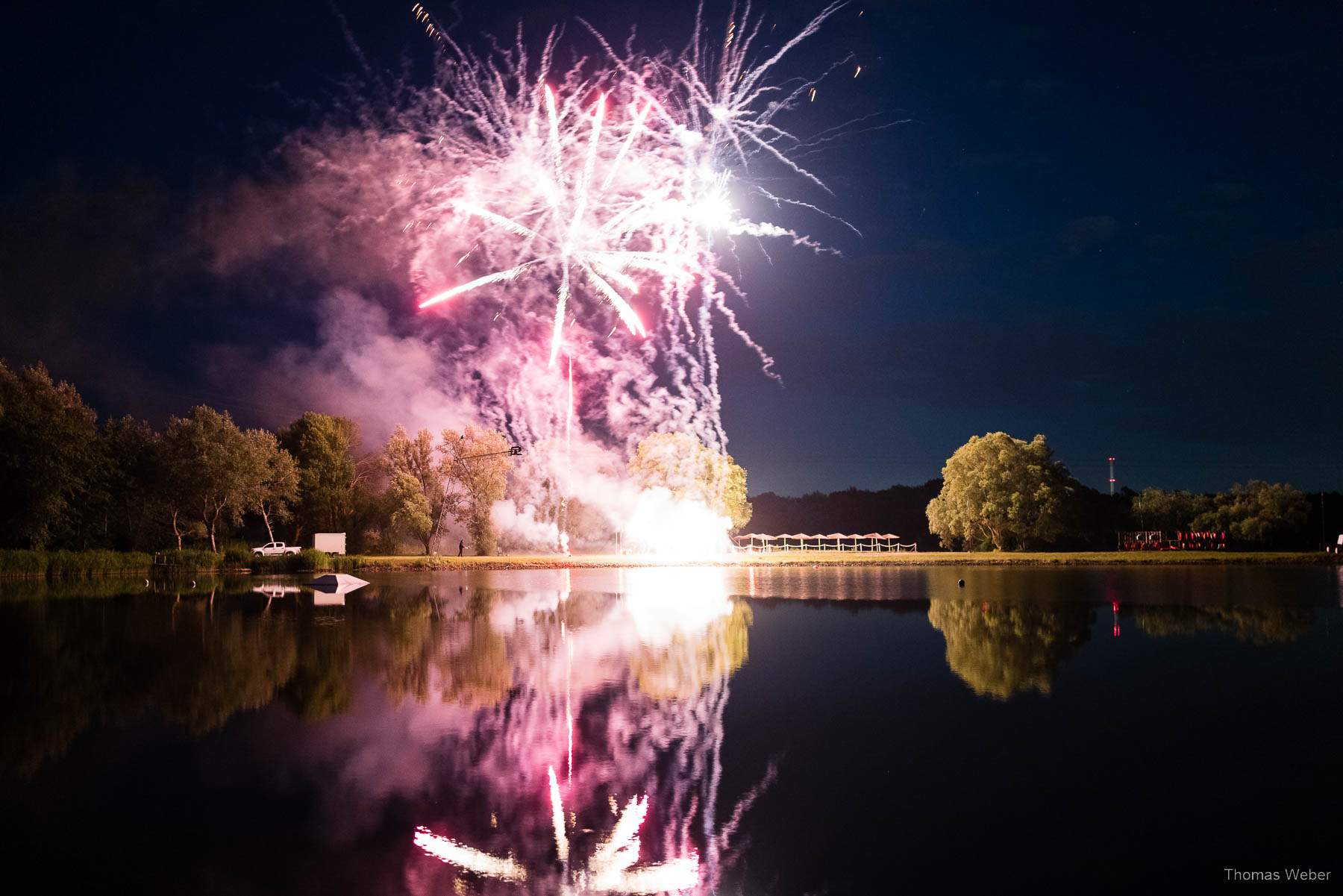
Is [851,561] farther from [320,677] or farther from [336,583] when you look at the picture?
[320,677]

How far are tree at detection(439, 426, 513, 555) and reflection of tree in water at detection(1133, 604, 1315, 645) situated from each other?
47282 millimetres

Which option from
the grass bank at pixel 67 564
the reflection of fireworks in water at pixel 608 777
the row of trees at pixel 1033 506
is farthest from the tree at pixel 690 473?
the reflection of fireworks in water at pixel 608 777

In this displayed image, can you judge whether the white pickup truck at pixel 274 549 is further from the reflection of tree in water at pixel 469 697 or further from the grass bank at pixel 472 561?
the reflection of tree in water at pixel 469 697

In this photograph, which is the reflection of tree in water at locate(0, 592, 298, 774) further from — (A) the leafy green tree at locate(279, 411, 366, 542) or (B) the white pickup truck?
(A) the leafy green tree at locate(279, 411, 366, 542)

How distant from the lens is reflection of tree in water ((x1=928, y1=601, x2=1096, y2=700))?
Result: 38.7 feet

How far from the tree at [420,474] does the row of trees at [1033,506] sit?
132ft

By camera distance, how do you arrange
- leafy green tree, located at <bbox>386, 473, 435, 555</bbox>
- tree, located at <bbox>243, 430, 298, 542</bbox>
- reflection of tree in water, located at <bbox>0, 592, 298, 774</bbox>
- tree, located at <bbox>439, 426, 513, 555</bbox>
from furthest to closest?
tree, located at <bbox>439, 426, 513, 555</bbox>, leafy green tree, located at <bbox>386, 473, 435, 555</bbox>, tree, located at <bbox>243, 430, 298, 542</bbox>, reflection of tree in water, located at <bbox>0, 592, 298, 774</bbox>

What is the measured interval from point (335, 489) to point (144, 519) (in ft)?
55.1

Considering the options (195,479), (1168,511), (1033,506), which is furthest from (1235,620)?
(1168,511)

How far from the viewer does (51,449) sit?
41.7 metres

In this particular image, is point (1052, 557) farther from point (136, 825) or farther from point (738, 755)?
point (136, 825)

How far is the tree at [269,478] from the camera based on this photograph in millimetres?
52156

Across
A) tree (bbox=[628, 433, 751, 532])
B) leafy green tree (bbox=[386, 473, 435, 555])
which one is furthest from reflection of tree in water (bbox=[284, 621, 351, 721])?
tree (bbox=[628, 433, 751, 532])

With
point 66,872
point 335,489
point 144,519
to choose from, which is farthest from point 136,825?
point 335,489
